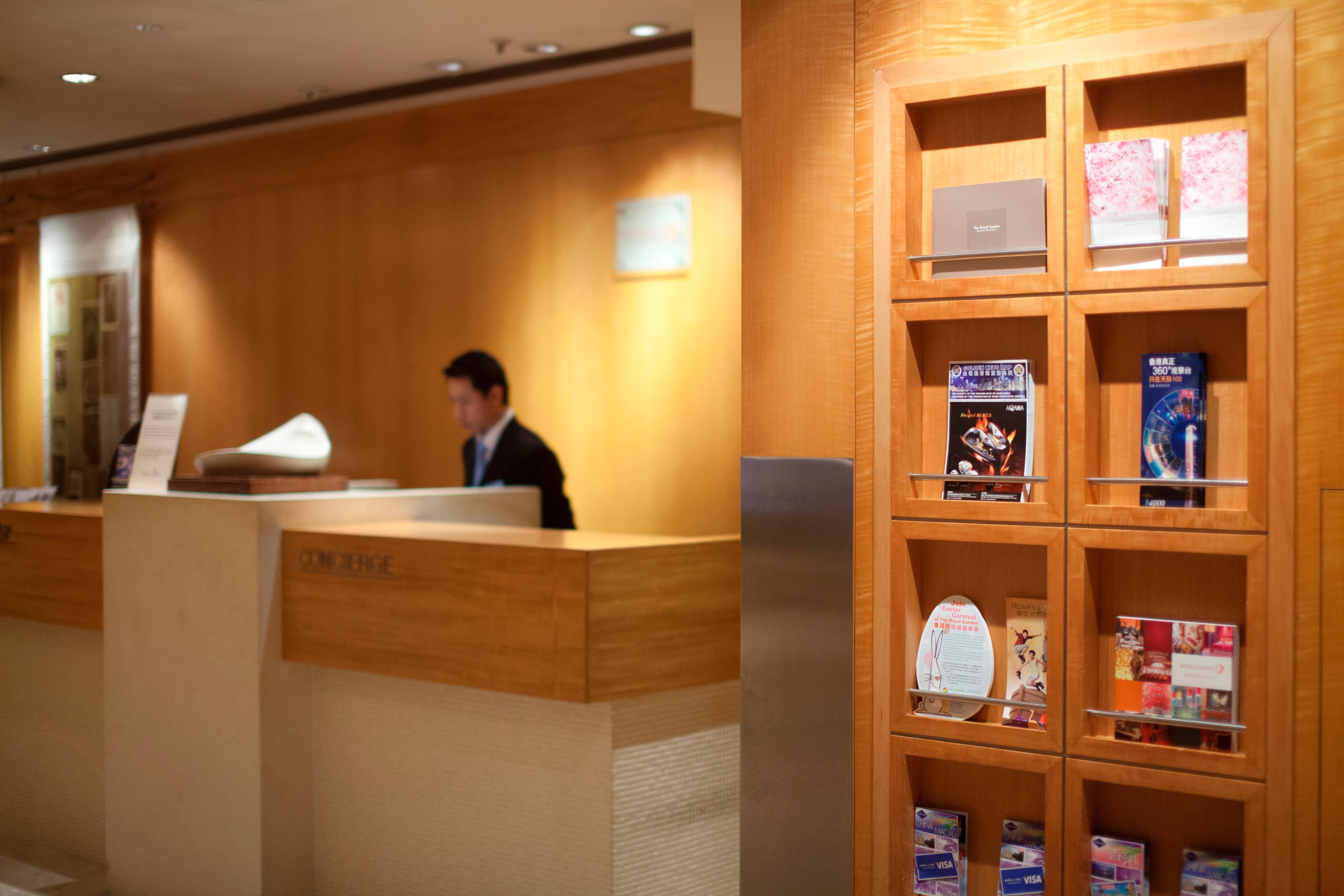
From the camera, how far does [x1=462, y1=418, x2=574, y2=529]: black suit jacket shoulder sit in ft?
15.1

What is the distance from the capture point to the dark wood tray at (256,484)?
3.21 metres

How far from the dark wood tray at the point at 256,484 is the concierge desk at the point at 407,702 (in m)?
0.05

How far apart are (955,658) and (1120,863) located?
1.42 feet

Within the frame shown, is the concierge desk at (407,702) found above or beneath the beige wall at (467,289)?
beneath

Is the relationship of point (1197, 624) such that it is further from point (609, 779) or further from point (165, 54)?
point (165, 54)

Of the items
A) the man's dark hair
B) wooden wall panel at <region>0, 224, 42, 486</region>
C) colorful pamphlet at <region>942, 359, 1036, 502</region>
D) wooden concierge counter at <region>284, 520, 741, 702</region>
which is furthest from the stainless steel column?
wooden wall panel at <region>0, 224, 42, 486</region>

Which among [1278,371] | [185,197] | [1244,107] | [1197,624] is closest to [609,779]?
[1197,624]

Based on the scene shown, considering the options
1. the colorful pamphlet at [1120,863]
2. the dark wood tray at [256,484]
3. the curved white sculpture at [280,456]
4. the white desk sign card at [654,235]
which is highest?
the white desk sign card at [654,235]

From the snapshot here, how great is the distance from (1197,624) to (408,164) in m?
4.79

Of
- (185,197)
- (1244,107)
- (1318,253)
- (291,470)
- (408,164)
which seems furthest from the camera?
(185,197)

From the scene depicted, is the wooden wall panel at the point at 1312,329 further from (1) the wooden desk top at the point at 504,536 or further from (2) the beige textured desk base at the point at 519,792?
(2) the beige textured desk base at the point at 519,792

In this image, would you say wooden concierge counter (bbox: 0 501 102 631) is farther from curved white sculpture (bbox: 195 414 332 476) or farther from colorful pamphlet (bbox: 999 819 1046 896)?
colorful pamphlet (bbox: 999 819 1046 896)

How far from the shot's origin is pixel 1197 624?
5.93 ft

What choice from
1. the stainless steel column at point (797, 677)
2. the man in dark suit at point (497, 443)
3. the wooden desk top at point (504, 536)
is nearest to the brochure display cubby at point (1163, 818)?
the stainless steel column at point (797, 677)
